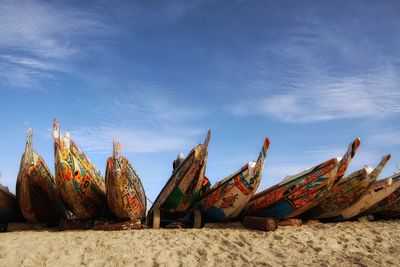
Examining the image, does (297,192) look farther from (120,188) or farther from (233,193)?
(120,188)

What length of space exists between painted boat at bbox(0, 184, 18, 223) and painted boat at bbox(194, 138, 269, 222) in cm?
349

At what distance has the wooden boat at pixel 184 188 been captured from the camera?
7.71 m

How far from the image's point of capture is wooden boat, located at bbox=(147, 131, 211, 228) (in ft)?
25.3

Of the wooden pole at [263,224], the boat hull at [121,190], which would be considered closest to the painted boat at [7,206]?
the boat hull at [121,190]

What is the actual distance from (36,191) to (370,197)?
6.64 meters

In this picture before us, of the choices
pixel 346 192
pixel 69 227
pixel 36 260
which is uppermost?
pixel 346 192

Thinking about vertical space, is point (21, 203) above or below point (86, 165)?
below

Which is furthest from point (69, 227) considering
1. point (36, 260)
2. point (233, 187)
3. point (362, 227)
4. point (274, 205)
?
point (362, 227)

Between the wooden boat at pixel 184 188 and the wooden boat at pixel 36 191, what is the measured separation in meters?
1.78

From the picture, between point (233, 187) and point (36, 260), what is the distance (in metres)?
3.56

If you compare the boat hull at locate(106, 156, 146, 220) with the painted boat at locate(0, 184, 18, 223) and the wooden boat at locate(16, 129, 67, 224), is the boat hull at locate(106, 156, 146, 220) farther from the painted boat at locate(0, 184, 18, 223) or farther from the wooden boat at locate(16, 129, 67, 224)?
the painted boat at locate(0, 184, 18, 223)

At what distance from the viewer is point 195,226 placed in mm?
7328

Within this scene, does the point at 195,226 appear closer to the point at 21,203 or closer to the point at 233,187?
the point at 233,187

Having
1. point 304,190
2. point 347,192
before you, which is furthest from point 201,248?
point 347,192
